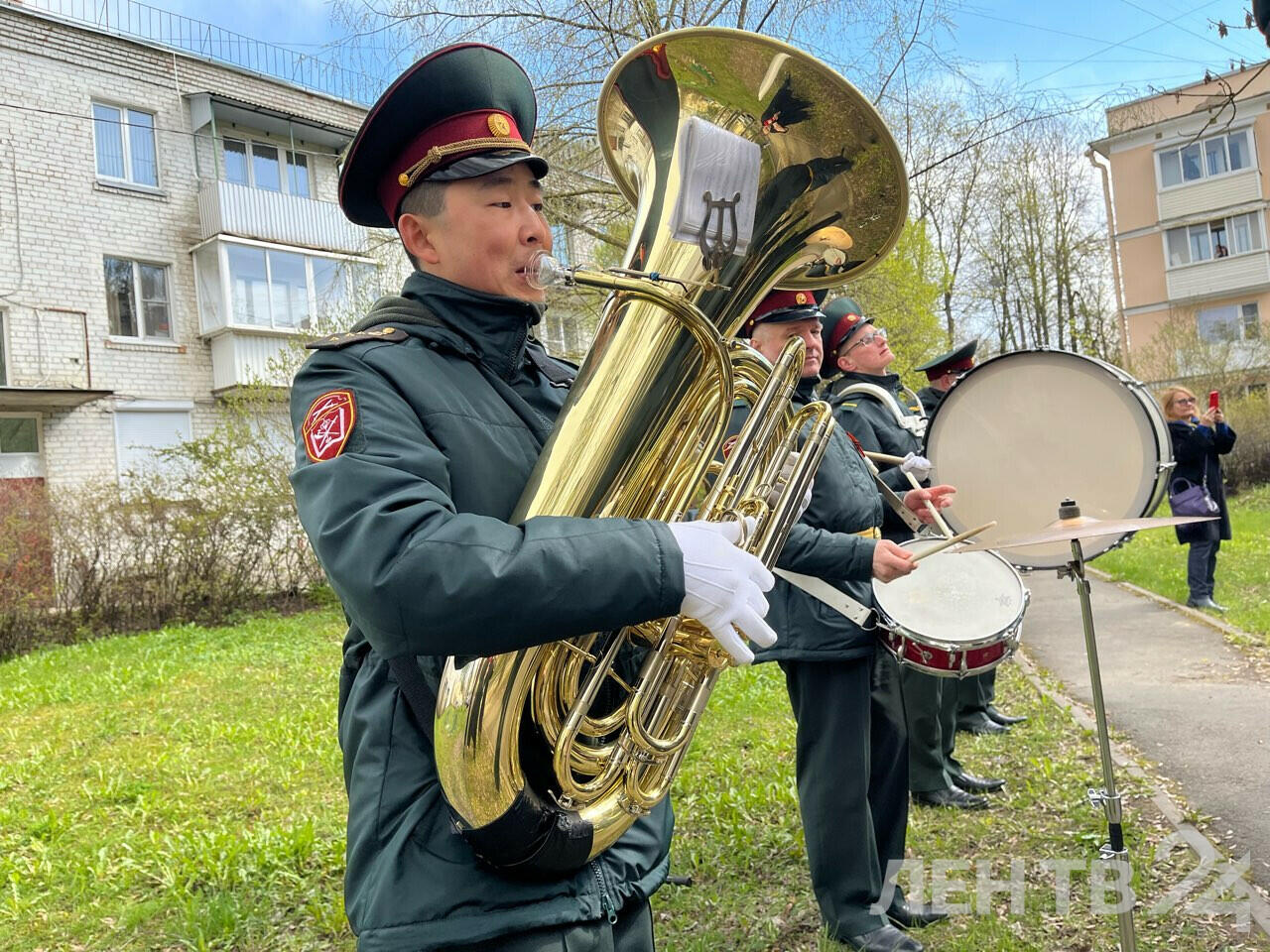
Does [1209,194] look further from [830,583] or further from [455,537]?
[455,537]

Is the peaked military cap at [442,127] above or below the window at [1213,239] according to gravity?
→ below

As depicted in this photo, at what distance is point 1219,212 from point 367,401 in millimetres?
35718

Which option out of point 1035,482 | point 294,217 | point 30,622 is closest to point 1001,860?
point 1035,482

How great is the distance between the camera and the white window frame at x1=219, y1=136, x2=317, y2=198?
789 inches

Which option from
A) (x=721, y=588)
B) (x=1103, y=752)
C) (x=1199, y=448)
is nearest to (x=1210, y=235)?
(x=1199, y=448)

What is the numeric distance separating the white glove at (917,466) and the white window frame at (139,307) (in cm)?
1803

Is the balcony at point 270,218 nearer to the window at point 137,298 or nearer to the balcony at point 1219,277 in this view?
the window at point 137,298

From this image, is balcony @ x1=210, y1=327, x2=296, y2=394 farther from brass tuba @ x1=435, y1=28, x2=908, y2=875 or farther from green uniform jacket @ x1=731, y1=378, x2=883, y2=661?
brass tuba @ x1=435, y1=28, x2=908, y2=875

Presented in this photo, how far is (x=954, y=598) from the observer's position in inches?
140

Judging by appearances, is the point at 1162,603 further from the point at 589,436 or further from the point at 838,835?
the point at 589,436

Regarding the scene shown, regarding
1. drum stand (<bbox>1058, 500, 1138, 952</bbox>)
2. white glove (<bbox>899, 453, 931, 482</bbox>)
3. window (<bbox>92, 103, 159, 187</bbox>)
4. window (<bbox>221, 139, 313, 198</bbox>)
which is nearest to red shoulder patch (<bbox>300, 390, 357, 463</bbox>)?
drum stand (<bbox>1058, 500, 1138, 952</bbox>)

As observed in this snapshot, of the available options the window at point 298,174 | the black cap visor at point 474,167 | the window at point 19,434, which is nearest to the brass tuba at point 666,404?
the black cap visor at point 474,167

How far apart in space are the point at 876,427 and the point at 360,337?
328 centimetres

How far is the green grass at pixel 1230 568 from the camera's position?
847 centimetres
